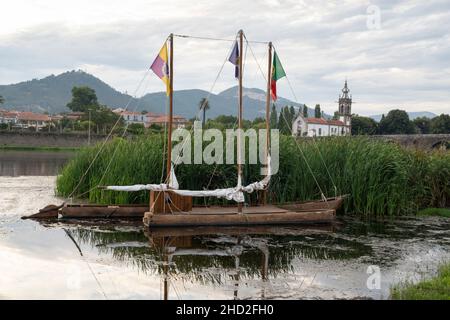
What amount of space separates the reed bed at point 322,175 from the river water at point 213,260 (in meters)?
→ 2.03

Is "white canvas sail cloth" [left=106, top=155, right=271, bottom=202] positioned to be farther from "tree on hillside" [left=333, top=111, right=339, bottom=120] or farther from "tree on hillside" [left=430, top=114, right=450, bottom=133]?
"tree on hillside" [left=333, top=111, right=339, bottom=120]

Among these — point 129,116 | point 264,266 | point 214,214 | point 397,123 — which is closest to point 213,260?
point 264,266

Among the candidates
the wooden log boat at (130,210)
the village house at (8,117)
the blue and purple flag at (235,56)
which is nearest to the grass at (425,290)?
the wooden log boat at (130,210)

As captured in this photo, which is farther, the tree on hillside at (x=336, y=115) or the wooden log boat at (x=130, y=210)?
the tree on hillside at (x=336, y=115)

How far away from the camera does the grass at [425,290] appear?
9.52 m

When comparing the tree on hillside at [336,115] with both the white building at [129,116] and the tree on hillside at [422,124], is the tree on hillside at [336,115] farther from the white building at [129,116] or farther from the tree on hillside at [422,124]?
the white building at [129,116]

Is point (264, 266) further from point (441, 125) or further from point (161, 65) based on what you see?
point (441, 125)

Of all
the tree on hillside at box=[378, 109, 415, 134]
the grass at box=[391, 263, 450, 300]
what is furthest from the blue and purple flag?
the tree on hillside at box=[378, 109, 415, 134]

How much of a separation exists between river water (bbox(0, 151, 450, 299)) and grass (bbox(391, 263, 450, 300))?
33 centimetres

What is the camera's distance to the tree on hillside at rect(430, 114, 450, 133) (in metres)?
88.5

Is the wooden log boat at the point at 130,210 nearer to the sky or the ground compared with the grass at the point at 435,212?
nearer to the sky

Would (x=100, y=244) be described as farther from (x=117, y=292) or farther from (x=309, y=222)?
(x=309, y=222)

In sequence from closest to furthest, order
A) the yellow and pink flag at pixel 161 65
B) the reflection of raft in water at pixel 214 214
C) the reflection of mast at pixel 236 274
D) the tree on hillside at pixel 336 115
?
the reflection of mast at pixel 236 274 < the reflection of raft in water at pixel 214 214 < the yellow and pink flag at pixel 161 65 < the tree on hillside at pixel 336 115
